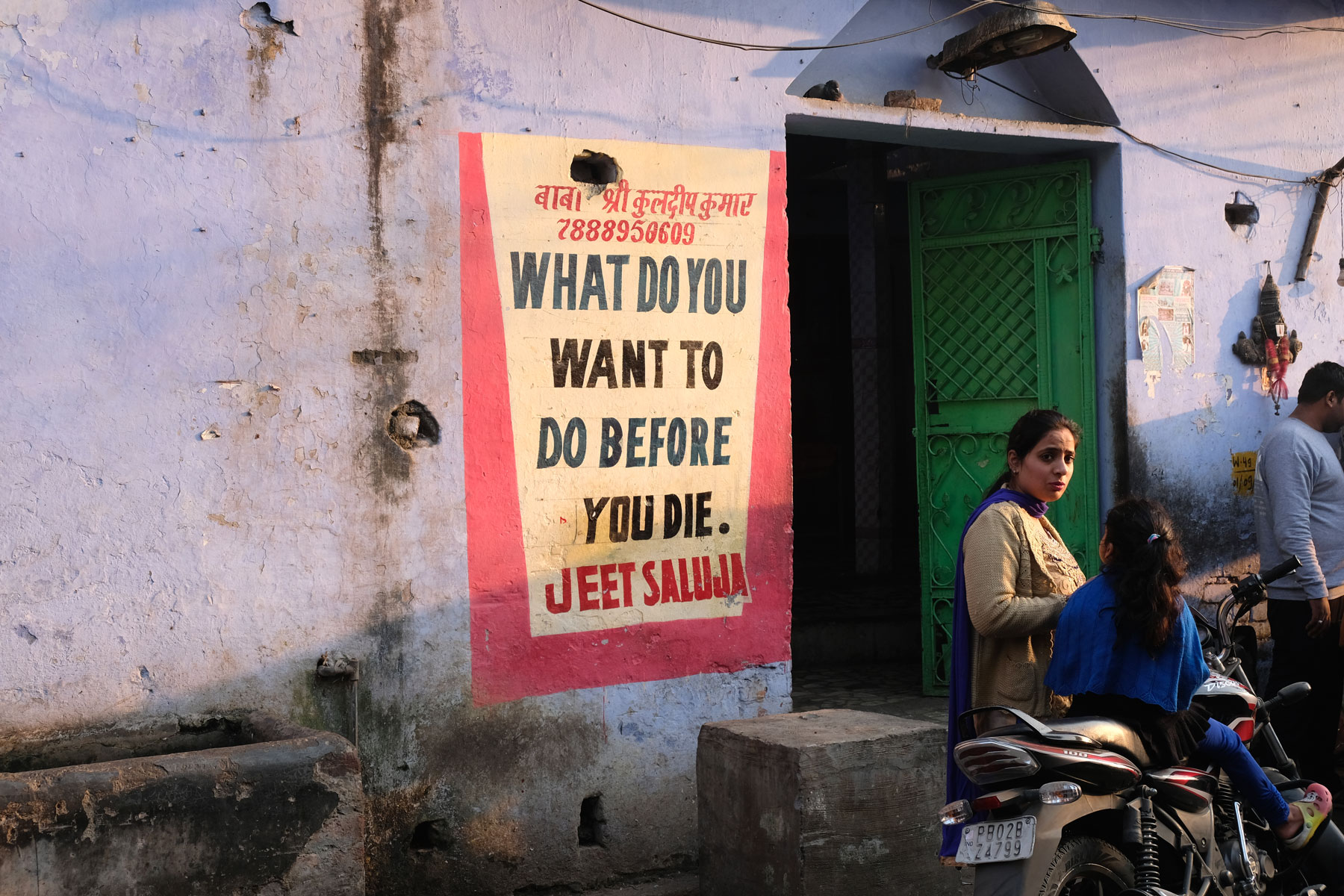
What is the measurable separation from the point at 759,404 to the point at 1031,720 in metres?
2.21

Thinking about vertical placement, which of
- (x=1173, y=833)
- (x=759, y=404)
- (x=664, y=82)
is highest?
(x=664, y=82)

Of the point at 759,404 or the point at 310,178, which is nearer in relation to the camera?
the point at 310,178

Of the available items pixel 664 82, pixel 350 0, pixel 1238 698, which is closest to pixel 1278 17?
pixel 664 82

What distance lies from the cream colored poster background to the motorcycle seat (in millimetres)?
1950

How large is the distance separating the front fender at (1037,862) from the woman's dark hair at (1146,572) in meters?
0.46

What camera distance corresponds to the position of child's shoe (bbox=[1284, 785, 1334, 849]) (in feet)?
12.2

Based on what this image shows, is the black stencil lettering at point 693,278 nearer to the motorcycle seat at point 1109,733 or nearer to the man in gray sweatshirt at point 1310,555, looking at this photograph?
the motorcycle seat at point 1109,733

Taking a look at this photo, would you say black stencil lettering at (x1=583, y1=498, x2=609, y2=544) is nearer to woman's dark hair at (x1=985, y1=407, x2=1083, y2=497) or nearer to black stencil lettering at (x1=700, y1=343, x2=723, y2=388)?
black stencil lettering at (x1=700, y1=343, x2=723, y2=388)

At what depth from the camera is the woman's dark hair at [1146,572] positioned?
10.5 ft

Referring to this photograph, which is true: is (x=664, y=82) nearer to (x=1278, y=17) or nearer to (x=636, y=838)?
(x=636, y=838)

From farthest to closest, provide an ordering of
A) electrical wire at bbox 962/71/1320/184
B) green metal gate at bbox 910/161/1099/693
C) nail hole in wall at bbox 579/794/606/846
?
1. green metal gate at bbox 910/161/1099/693
2. electrical wire at bbox 962/71/1320/184
3. nail hole in wall at bbox 579/794/606/846

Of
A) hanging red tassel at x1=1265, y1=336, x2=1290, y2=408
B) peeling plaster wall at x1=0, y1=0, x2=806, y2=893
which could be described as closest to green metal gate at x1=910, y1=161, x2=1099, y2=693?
hanging red tassel at x1=1265, y1=336, x2=1290, y2=408

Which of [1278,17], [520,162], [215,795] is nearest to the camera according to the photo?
[215,795]

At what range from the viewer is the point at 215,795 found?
3311 millimetres
